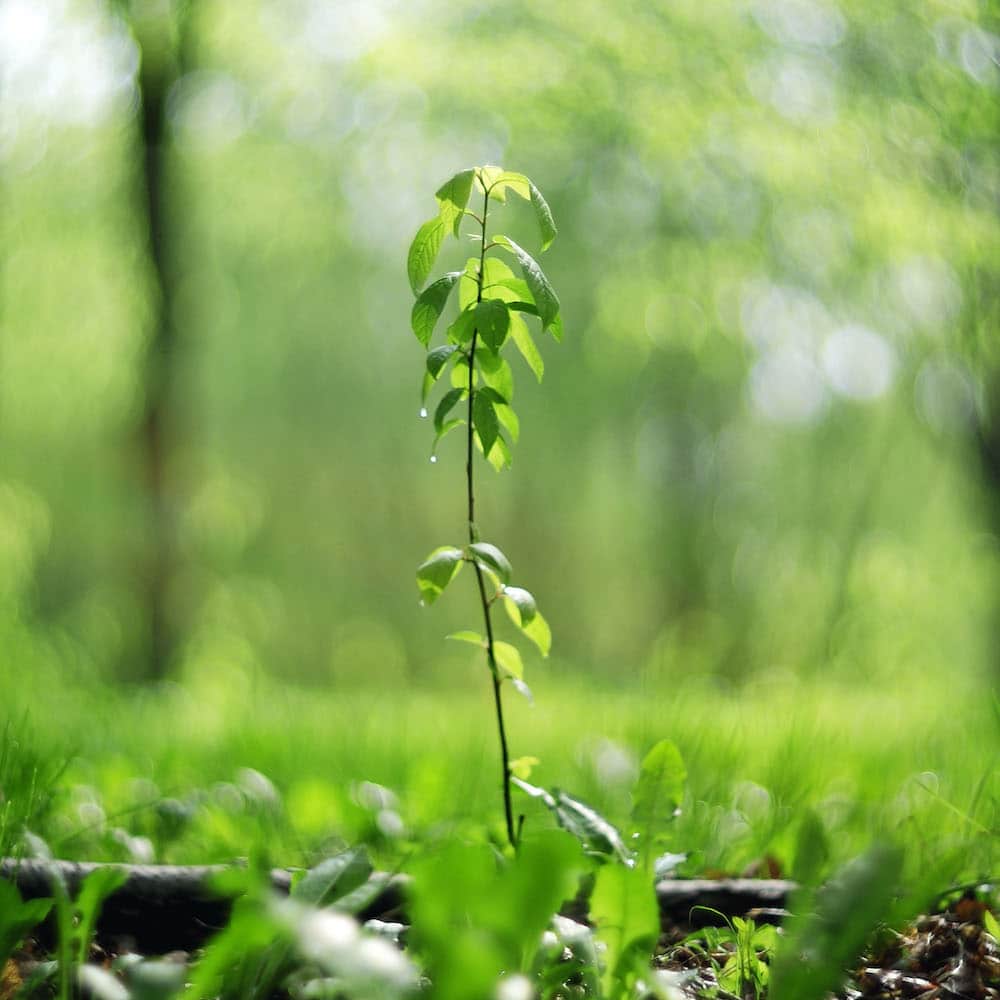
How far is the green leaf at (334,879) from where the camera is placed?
939mm

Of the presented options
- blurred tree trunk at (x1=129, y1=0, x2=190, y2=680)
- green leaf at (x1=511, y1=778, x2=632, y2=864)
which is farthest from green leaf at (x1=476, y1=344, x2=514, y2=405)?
blurred tree trunk at (x1=129, y1=0, x2=190, y2=680)

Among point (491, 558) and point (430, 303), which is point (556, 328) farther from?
point (491, 558)

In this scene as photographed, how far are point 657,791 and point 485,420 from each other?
489 millimetres

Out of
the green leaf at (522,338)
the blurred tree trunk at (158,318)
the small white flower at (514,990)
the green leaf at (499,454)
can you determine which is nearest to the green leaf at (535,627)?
the green leaf at (499,454)

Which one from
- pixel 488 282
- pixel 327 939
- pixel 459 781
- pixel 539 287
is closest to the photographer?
pixel 327 939

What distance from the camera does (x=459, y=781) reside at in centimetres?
221

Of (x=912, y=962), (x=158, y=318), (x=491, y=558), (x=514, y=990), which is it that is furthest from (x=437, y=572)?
(x=158, y=318)

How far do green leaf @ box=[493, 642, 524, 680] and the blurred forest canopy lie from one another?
151cm

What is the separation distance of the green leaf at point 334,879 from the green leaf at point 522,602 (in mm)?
296

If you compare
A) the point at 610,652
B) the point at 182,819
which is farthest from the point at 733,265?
the point at 610,652

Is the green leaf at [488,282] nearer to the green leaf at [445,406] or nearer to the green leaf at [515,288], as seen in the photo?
the green leaf at [515,288]

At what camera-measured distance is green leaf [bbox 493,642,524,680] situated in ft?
3.85

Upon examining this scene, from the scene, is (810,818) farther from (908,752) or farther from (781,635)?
(781,635)

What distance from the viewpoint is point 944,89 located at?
3967 millimetres
